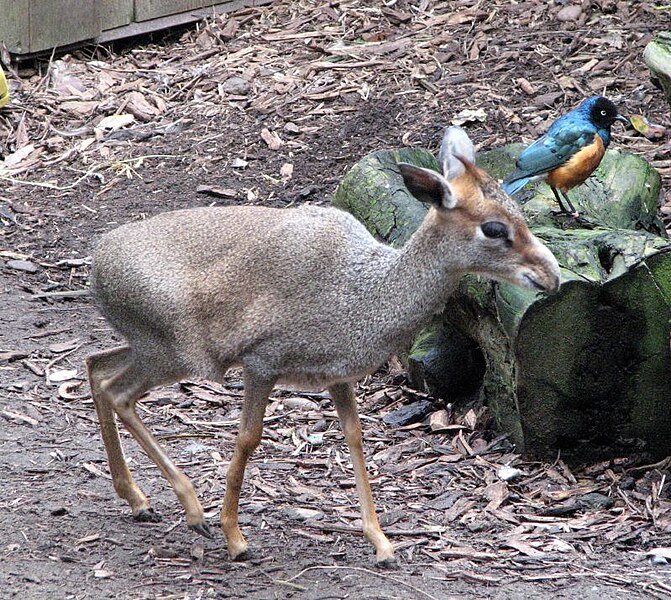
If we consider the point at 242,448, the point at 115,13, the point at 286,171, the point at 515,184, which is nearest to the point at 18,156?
the point at 115,13

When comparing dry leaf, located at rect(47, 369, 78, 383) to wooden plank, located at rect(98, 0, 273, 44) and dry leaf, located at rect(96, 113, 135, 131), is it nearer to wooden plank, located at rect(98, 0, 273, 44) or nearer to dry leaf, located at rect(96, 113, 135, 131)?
dry leaf, located at rect(96, 113, 135, 131)

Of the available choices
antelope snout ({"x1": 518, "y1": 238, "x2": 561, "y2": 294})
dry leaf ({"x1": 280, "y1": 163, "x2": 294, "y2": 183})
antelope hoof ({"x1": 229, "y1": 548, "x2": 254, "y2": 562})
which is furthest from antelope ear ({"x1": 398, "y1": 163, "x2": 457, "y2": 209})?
dry leaf ({"x1": 280, "y1": 163, "x2": 294, "y2": 183})

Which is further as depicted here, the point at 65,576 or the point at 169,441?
the point at 169,441

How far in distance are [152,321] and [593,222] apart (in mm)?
2808

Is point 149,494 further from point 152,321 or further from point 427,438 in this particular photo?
point 427,438

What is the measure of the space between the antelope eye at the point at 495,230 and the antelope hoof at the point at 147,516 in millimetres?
2081

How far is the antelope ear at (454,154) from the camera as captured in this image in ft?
15.8

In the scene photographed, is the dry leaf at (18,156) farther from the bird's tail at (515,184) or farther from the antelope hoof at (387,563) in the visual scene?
the antelope hoof at (387,563)

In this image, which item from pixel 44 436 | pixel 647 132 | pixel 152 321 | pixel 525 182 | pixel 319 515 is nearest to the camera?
pixel 152 321

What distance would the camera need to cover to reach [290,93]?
1014 centimetres

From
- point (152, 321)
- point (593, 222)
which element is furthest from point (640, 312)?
point (152, 321)

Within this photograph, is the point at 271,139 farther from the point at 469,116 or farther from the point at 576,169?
the point at 576,169

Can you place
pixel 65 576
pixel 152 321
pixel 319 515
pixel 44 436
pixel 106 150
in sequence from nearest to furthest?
1. pixel 65 576
2. pixel 152 321
3. pixel 319 515
4. pixel 44 436
5. pixel 106 150

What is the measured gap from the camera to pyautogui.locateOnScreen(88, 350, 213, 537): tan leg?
523cm
